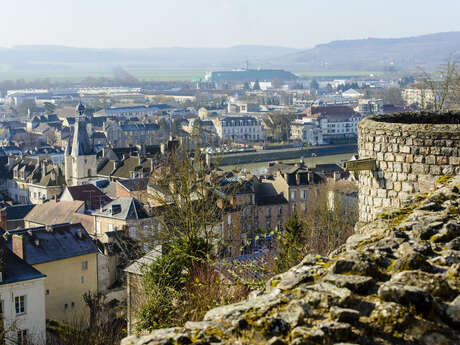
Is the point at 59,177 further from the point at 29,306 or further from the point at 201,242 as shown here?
the point at 201,242

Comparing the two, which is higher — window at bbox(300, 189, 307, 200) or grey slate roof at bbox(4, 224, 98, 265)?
grey slate roof at bbox(4, 224, 98, 265)

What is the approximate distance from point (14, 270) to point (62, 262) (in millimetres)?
4302

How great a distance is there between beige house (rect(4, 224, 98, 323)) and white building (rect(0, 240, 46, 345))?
243cm

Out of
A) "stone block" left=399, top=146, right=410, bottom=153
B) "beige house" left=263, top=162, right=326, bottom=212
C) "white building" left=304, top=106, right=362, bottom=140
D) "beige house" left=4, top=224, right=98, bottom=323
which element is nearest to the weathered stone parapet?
"stone block" left=399, top=146, right=410, bottom=153

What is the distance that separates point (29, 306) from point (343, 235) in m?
9.53

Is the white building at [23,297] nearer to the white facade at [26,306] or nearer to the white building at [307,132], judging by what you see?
the white facade at [26,306]

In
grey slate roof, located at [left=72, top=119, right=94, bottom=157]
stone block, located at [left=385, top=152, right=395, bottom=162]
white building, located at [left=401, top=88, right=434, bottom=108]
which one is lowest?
grey slate roof, located at [left=72, top=119, right=94, bottom=157]

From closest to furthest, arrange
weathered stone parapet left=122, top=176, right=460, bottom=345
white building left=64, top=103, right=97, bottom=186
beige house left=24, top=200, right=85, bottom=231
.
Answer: weathered stone parapet left=122, top=176, right=460, bottom=345, beige house left=24, top=200, right=85, bottom=231, white building left=64, top=103, right=97, bottom=186

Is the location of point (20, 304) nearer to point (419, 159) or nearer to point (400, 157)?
point (400, 157)

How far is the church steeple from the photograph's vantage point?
54.8m

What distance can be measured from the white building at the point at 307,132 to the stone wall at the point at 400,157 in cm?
8948

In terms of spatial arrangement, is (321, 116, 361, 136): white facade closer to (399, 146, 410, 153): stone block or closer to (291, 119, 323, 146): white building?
(291, 119, 323, 146): white building

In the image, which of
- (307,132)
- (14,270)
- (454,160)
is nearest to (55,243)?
(14,270)

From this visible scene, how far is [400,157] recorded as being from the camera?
280 inches
